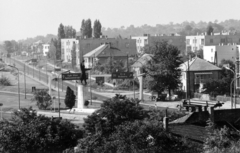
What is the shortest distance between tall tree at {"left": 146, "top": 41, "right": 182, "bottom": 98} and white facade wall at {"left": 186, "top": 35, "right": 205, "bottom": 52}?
2798 inches

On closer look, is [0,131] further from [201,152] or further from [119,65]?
[119,65]

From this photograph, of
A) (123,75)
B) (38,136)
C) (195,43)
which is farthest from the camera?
(195,43)

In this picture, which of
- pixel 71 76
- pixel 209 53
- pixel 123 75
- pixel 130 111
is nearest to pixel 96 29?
pixel 209 53

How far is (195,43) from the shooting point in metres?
160

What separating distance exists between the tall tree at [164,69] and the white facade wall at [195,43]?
71.1 meters

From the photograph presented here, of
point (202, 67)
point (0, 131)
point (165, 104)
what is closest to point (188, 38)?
point (202, 67)

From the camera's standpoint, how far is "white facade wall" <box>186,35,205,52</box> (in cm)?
15600

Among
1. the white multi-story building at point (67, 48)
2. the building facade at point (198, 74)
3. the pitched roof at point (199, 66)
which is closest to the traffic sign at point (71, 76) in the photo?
the building facade at point (198, 74)

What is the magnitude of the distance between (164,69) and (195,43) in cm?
7872

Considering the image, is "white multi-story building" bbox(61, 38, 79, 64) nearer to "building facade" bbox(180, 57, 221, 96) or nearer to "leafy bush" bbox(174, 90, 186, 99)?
"building facade" bbox(180, 57, 221, 96)

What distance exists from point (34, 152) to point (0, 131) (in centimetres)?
263

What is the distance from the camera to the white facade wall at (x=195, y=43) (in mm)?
156000

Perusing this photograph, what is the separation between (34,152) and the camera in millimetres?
35688

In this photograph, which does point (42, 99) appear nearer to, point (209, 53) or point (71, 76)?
point (71, 76)
